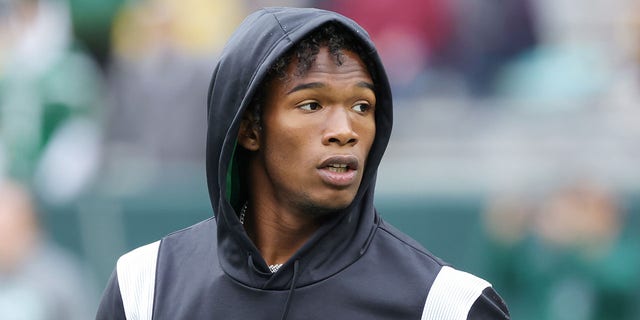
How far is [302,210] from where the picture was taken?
3.20 m

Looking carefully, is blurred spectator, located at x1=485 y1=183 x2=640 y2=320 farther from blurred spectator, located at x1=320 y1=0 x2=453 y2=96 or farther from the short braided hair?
the short braided hair

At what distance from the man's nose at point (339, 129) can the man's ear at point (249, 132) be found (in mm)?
230

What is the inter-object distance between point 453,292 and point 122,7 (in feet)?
21.6

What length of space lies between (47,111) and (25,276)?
1.55m

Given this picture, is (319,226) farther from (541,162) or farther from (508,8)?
(508,8)

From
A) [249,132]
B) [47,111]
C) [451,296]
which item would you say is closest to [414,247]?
[451,296]

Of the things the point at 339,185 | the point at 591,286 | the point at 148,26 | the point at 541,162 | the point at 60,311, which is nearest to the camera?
the point at 339,185

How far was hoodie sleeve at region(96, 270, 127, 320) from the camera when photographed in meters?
3.33

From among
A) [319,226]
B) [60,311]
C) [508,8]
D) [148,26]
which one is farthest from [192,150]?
[319,226]

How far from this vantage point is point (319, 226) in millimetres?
3268

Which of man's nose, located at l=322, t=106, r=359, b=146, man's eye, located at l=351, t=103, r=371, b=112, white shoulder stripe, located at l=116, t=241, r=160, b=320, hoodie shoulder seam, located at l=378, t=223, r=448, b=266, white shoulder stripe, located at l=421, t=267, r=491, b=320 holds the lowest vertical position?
white shoulder stripe, located at l=116, t=241, r=160, b=320

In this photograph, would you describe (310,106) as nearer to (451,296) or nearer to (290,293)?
(290,293)

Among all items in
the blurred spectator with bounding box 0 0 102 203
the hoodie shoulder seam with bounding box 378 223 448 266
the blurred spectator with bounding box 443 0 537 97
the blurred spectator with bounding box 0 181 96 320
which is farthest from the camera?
the blurred spectator with bounding box 443 0 537 97

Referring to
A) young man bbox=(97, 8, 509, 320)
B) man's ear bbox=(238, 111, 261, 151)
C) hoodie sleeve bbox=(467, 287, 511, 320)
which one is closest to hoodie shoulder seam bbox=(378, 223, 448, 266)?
young man bbox=(97, 8, 509, 320)
